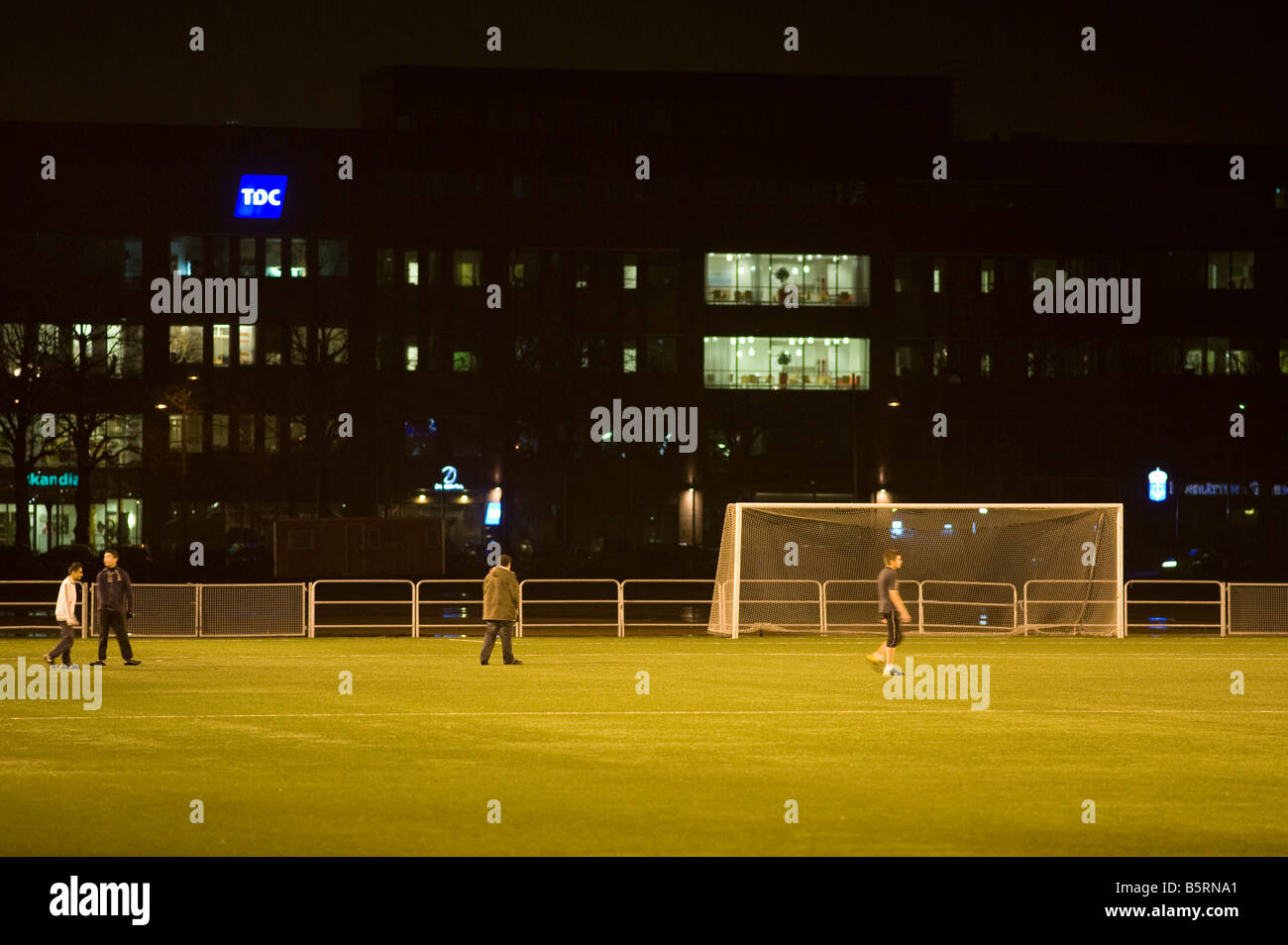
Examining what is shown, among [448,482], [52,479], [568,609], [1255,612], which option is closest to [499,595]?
[1255,612]

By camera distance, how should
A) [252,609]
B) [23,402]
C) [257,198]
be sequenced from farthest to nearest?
[257,198], [23,402], [252,609]

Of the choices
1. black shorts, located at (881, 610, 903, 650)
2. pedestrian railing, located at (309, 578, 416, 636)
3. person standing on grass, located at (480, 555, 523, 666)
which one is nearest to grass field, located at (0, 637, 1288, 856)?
person standing on grass, located at (480, 555, 523, 666)

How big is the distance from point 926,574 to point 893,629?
1185cm

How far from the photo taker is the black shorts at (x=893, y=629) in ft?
81.7

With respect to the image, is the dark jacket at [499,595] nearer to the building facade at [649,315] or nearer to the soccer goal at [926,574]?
the soccer goal at [926,574]

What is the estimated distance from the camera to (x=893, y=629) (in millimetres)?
25156

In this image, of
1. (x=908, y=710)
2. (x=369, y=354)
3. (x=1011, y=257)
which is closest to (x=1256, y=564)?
(x=1011, y=257)

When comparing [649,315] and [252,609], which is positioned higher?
[649,315]

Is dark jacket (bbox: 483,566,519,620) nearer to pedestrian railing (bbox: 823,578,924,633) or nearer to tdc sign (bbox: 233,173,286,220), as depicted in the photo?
pedestrian railing (bbox: 823,578,924,633)

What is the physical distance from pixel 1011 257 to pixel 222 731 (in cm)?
6798

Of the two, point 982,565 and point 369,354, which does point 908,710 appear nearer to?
point 982,565

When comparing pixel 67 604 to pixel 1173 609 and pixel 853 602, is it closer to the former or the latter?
pixel 853 602

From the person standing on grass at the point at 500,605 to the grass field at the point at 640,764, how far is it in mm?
458

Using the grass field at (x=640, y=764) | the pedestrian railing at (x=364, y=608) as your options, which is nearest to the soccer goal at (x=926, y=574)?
the pedestrian railing at (x=364, y=608)
